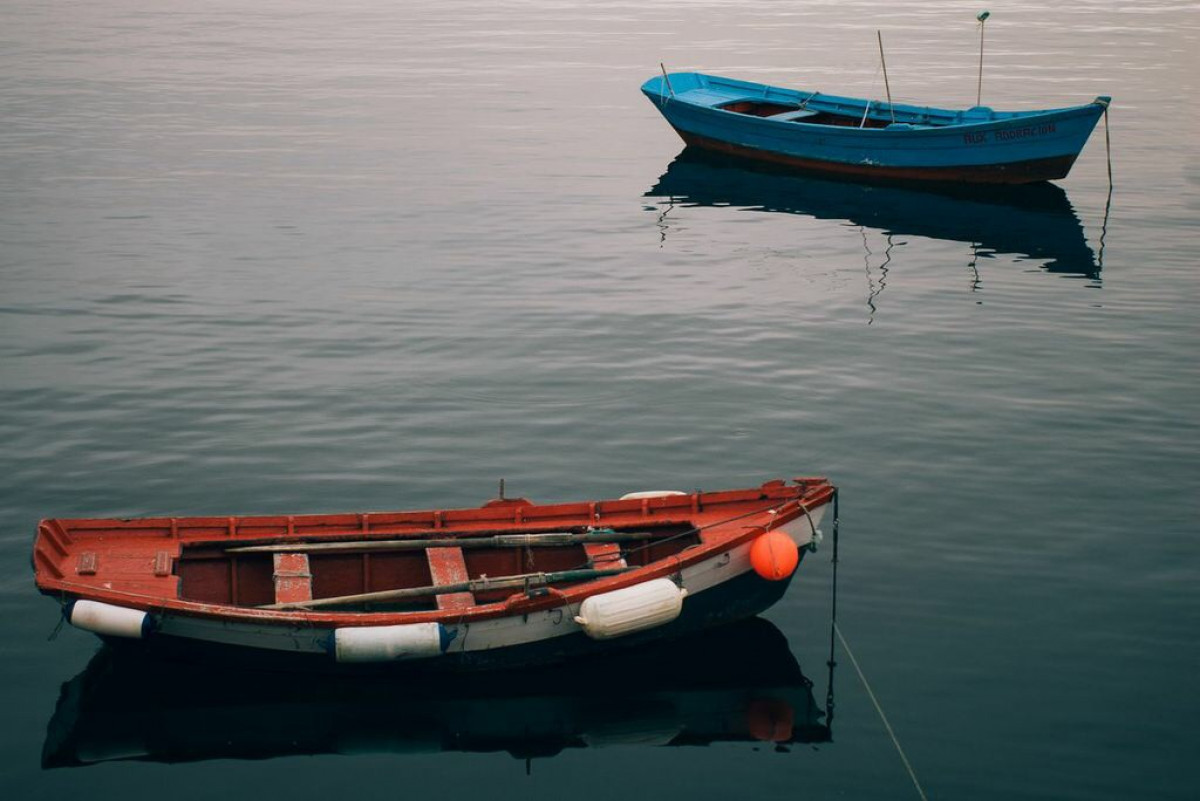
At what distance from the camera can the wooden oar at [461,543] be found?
50.4ft

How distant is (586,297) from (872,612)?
1415 centimetres

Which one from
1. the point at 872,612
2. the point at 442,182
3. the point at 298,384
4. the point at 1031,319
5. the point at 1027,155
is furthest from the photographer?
the point at 442,182

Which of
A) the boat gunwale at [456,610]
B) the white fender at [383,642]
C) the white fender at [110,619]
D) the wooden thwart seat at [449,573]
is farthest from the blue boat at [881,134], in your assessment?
the white fender at [110,619]

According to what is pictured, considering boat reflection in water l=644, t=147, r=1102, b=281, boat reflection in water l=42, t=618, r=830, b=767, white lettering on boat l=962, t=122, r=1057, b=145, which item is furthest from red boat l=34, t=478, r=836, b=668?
white lettering on boat l=962, t=122, r=1057, b=145

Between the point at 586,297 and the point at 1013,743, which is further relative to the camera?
the point at 586,297

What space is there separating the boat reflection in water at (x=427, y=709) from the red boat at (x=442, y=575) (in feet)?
1.30

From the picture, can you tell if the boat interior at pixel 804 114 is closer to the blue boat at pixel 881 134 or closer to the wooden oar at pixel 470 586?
the blue boat at pixel 881 134

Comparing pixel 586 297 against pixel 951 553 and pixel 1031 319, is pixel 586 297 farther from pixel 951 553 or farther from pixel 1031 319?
pixel 951 553

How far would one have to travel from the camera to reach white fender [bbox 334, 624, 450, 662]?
13.9 meters

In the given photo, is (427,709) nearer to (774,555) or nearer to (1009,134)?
(774,555)

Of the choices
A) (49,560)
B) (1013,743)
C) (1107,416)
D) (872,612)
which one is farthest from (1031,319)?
(49,560)

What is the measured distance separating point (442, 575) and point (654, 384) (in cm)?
891

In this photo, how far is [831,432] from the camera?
837 inches

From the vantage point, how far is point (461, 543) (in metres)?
15.5
